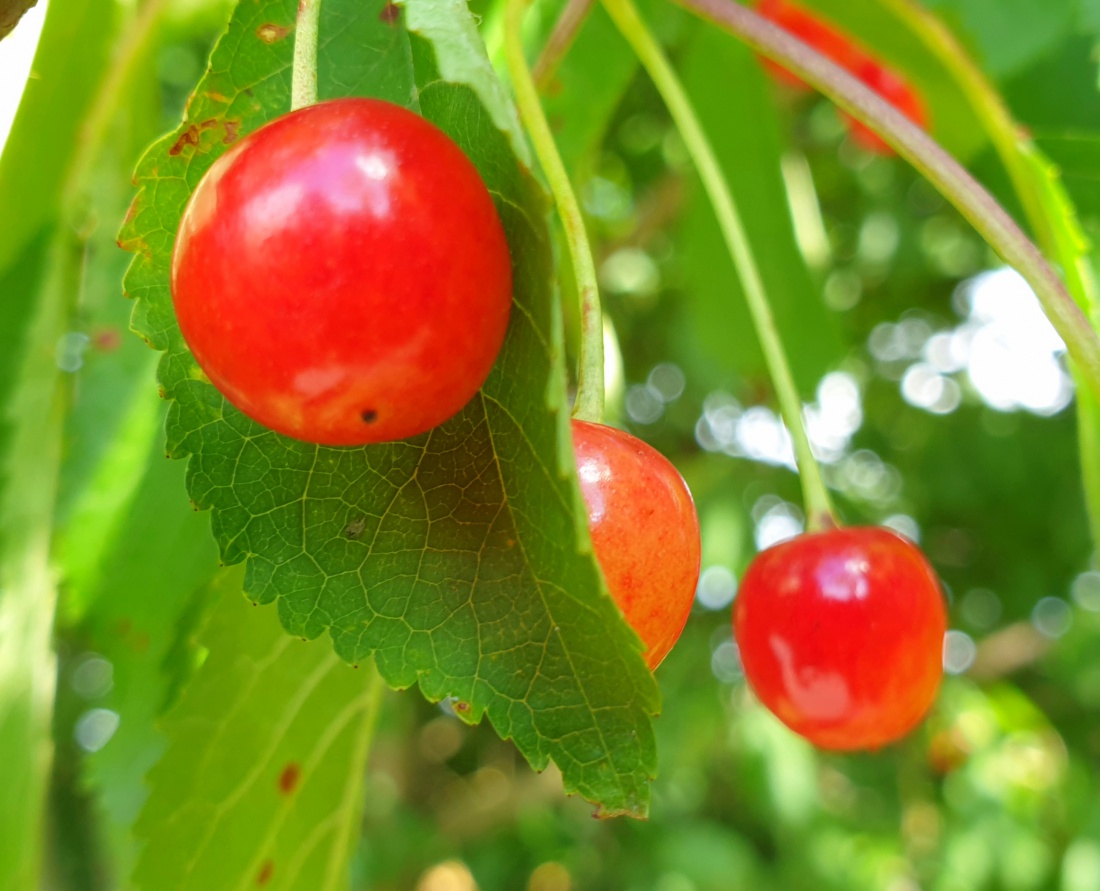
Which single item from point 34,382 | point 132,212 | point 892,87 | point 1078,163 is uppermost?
point 132,212

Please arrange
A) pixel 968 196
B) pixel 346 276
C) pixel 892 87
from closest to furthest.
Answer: pixel 346 276
pixel 968 196
pixel 892 87

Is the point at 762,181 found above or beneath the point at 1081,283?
beneath

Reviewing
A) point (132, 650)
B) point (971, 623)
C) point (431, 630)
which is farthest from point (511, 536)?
point (971, 623)

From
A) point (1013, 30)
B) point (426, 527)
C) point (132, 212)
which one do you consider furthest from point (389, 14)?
point (1013, 30)

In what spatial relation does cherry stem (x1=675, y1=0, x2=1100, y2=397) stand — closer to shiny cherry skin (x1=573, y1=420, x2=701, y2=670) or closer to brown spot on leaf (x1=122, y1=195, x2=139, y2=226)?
shiny cherry skin (x1=573, y1=420, x2=701, y2=670)

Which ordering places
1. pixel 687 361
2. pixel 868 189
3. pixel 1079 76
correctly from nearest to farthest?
pixel 1079 76 < pixel 687 361 < pixel 868 189

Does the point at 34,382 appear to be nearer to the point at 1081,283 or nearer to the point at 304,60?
the point at 304,60

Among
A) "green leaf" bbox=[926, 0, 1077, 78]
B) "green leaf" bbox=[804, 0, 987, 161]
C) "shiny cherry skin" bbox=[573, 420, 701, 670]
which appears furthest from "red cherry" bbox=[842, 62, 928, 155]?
"shiny cherry skin" bbox=[573, 420, 701, 670]

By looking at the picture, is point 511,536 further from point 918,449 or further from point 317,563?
point 918,449
